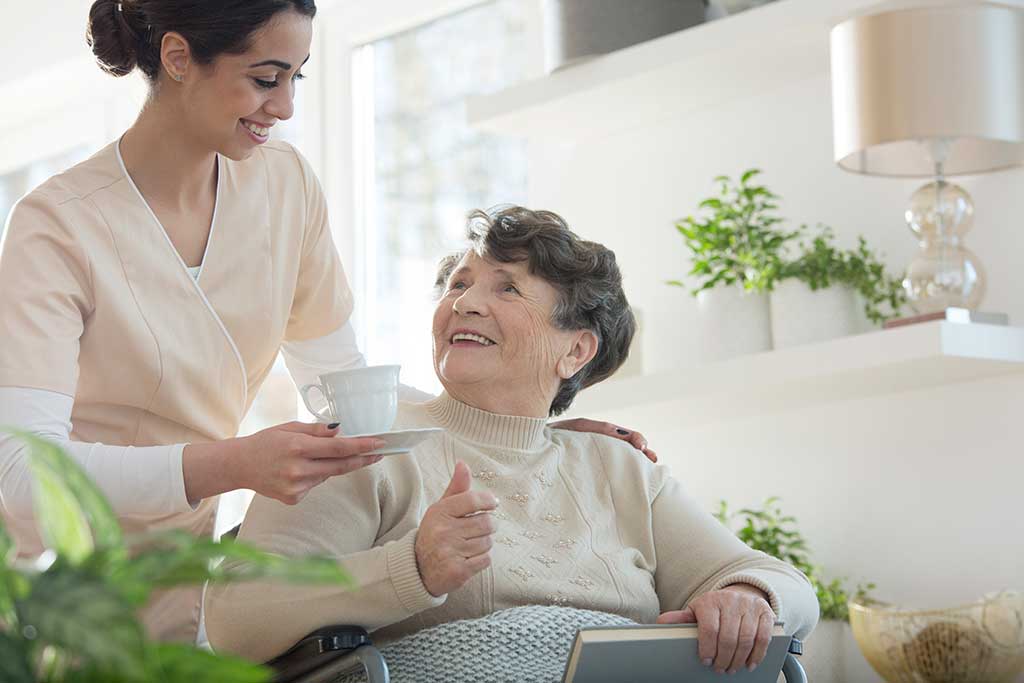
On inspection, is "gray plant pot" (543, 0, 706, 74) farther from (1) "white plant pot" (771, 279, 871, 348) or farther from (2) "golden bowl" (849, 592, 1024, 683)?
(2) "golden bowl" (849, 592, 1024, 683)

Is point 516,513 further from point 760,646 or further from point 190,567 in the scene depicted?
point 190,567

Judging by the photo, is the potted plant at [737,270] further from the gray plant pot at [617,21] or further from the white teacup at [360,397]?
the white teacup at [360,397]

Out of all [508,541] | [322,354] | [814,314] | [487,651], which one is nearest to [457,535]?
[487,651]

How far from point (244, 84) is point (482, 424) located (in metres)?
0.55

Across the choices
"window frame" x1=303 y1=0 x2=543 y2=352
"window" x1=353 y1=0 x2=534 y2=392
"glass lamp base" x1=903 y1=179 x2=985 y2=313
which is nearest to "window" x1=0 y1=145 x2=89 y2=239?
"window frame" x1=303 y1=0 x2=543 y2=352

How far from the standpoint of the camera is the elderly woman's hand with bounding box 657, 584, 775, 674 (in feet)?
5.07

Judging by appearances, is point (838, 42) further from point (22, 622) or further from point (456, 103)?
point (22, 622)

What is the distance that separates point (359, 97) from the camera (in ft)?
14.0

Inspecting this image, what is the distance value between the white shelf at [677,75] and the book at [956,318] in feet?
2.01

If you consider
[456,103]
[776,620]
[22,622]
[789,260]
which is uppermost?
[456,103]

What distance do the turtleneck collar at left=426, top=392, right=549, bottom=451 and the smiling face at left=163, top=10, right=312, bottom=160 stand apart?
445 mm

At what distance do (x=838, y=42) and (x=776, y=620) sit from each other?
1.35m

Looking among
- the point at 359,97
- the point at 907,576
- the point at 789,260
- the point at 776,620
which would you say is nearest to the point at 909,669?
the point at 907,576

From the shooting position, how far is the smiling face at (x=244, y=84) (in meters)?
1.79
